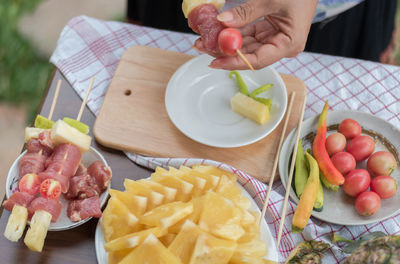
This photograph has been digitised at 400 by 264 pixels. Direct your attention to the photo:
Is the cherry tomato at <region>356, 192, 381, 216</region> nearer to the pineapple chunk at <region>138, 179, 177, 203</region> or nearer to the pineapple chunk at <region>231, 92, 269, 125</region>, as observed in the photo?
the pineapple chunk at <region>231, 92, 269, 125</region>

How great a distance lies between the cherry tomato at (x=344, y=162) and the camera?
2.02m

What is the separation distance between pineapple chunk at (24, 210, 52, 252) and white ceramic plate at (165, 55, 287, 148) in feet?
2.54

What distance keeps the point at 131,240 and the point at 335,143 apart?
102 centimetres

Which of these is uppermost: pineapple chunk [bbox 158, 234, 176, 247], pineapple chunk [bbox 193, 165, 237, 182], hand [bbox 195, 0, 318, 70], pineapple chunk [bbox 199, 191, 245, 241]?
hand [bbox 195, 0, 318, 70]

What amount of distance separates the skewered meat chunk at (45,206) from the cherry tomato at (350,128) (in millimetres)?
1340

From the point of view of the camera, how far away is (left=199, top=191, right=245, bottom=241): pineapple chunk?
170 cm

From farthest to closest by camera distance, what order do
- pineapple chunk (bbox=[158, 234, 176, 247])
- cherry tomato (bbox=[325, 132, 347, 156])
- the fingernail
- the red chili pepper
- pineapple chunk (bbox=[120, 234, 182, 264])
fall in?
cherry tomato (bbox=[325, 132, 347, 156]) < the red chili pepper < the fingernail < pineapple chunk (bbox=[158, 234, 176, 247]) < pineapple chunk (bbox=[120, 234, 182, 264])

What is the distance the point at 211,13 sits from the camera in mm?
1930

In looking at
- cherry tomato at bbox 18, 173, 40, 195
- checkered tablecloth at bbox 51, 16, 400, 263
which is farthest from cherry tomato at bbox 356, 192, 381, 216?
cherry tomato at bbox 18, 173, 40, 195

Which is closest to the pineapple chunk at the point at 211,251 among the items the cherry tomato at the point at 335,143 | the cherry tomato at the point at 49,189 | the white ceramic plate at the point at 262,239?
the white ceramic plate at the point at 262,239

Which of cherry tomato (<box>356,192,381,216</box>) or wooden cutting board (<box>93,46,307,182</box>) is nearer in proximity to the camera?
cherry tomato (<box>356,192,381,216</box>)

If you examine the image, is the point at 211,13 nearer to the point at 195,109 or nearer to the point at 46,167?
the point at 195,109

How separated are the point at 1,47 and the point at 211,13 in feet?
9.22

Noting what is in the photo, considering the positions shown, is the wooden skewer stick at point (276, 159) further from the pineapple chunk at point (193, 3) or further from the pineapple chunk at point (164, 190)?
the pineapple chunk at point (193, 3)
